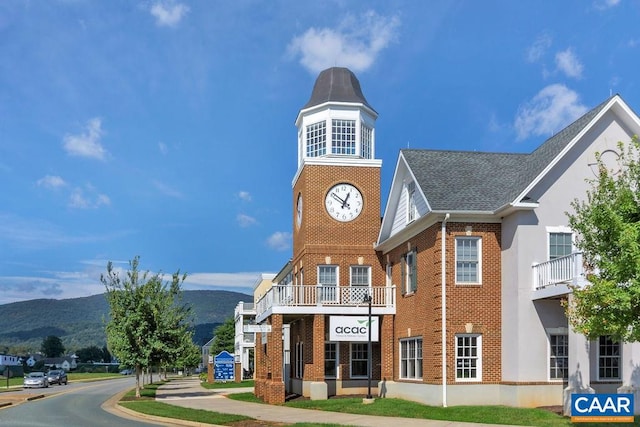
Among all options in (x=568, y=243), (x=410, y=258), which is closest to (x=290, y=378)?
(x=410, y=258)

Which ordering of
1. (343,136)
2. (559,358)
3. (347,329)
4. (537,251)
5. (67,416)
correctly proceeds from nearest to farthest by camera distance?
(559,358)
(537,251)
(67,416)
(347,329)
(343,136)

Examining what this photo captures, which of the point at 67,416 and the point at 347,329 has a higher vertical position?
the point at 347,329

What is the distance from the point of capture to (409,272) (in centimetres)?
3173

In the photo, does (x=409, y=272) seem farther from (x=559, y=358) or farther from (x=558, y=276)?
(x=558, y=276)

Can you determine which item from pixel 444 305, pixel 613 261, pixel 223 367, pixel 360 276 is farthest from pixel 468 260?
pixel 223 367

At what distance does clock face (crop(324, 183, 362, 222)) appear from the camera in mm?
35656

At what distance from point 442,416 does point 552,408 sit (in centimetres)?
380

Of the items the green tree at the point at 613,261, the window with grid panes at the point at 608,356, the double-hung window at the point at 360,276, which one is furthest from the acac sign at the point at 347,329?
the green tree at the point at 613,261

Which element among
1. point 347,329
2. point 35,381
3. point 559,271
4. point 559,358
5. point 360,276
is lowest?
point 35,381

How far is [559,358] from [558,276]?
10.5 ft

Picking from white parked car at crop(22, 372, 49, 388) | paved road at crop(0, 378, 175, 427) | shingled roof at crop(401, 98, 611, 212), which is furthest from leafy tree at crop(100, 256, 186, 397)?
white parked car at crop(22, 372, 49, 388)

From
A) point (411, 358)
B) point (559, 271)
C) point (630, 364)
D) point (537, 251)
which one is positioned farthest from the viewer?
point (411, 358)

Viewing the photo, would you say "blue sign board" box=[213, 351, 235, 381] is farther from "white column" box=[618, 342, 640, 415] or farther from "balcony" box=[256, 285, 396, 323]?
"white column" box=[618, 342, 640, 415]

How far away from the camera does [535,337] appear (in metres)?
26.0
